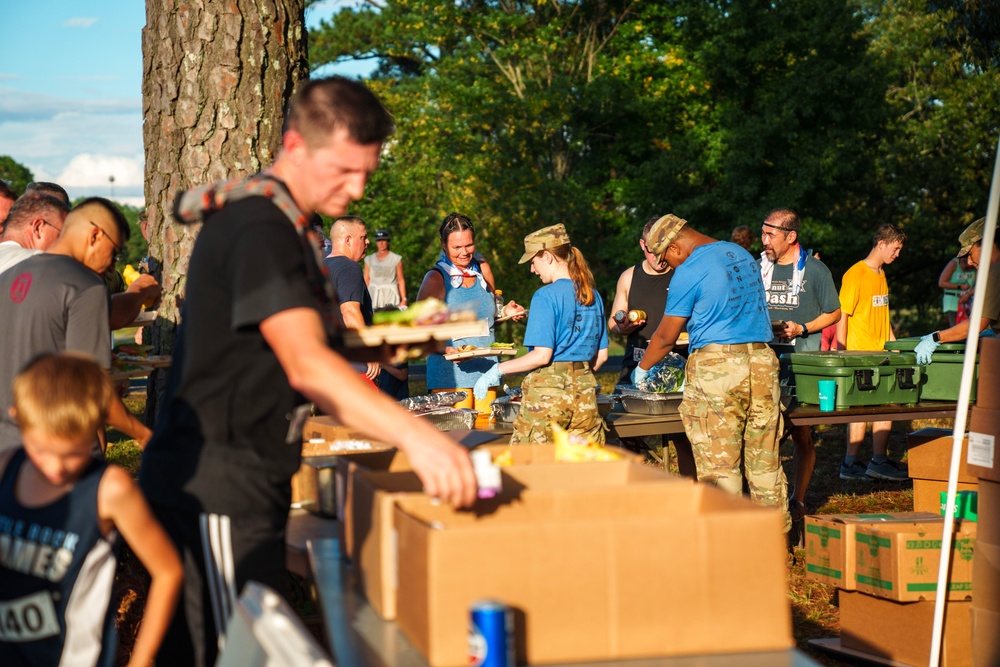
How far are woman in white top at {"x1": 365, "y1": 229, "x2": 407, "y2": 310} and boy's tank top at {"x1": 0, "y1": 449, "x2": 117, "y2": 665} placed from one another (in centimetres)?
1212

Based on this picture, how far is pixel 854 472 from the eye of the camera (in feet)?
27.7

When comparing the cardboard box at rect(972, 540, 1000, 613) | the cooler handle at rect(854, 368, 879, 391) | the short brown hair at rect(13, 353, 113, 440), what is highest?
the short brown hair at rect(13, 353, 113, 440)

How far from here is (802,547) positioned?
21.2 ft

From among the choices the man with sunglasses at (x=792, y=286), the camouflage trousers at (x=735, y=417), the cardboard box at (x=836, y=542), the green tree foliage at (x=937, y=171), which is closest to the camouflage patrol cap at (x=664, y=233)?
the camouflage trousers at (x=735, y=417)

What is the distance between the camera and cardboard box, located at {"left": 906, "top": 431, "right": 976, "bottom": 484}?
17.3ft

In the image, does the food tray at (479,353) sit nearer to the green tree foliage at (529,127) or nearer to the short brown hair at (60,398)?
the short brown hair at (60,398)

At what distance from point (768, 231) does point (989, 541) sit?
402 cm

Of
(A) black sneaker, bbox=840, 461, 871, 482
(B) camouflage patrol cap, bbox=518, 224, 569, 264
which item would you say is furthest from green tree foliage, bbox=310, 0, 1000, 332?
→ (B) camouflage patrol cap, bbox=518, 224, 569, 264

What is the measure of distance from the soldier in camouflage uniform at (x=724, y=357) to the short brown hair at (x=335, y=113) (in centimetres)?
352

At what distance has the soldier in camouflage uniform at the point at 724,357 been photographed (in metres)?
5.44

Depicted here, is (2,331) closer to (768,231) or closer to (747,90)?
(768,231)

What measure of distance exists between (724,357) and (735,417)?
1.13 ft

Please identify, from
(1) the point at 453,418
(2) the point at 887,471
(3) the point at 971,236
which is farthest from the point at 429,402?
(2) the point at 887,471

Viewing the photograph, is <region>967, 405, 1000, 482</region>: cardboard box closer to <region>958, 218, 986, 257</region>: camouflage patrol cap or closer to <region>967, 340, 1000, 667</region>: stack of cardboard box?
<region>967, 340, 1000, 667</region>: stack of cardboard box
